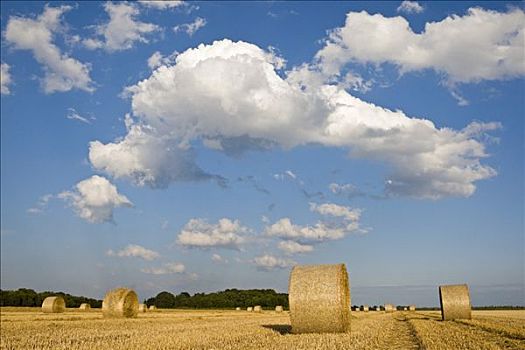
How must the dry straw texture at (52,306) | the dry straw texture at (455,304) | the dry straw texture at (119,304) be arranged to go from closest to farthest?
the dry straw texture at (455,304) → the dry straw texture at (119,304) → the dry straw texture at (52,306)

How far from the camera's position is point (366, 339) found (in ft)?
37.8

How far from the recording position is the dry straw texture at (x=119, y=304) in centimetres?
2514

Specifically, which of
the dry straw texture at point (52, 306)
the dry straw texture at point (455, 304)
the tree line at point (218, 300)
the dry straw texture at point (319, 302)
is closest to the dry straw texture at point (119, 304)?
the dry straw texture at point (52, 306)

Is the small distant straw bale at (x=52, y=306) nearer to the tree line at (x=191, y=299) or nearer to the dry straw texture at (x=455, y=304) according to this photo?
the dry straw texture at (x=455, y=304)

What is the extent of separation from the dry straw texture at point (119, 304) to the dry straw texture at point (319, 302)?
12739 mm

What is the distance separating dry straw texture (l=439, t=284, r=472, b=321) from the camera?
74.7 feet

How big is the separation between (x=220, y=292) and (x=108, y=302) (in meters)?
73.6

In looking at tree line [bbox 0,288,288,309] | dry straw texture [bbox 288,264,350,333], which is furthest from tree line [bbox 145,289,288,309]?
dry straw texture [bbox 288,264,350,333]

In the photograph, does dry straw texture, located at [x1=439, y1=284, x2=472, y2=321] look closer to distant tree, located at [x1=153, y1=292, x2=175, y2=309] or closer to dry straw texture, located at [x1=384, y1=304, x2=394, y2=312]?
dry straw texture, located at [x1=384, y1=304, x2=394, y2=312]

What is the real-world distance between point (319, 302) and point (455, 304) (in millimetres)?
10826

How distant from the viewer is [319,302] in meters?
14.7

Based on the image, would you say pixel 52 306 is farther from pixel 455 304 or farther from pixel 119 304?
pixel 455 304

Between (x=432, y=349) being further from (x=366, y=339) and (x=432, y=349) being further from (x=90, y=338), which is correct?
(x=90, y=338)

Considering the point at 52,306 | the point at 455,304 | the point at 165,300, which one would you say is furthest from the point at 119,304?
the point at 165,300
